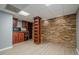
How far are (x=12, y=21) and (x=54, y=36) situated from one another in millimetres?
3034

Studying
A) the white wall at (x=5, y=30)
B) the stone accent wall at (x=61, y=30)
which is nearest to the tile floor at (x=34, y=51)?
the white wall at (x=5, y=30)

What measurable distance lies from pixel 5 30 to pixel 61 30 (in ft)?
9.55

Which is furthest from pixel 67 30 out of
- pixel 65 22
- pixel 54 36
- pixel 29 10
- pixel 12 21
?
pixel 12 21

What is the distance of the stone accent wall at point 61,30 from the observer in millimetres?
4660

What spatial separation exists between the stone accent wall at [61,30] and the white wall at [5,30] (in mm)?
2480

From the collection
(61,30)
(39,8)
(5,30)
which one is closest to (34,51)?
(5,30)

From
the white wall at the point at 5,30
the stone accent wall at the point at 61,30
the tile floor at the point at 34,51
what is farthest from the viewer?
the stone accent wall at the point at 61,30

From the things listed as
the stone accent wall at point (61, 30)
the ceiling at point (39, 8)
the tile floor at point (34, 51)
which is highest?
the ceiling at point (39, 8)

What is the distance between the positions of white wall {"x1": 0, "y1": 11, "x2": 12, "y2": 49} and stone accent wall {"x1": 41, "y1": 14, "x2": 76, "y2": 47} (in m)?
2.48

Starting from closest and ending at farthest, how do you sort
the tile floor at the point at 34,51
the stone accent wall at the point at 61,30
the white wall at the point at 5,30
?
the tile floor at the point at 34,51
the white wall at the point at 5,30
the stone accent wall at the point at 61,30

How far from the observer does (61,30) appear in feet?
16.3

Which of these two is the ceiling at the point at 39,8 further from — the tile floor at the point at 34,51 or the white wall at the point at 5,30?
the tile floor at the point at 34,51

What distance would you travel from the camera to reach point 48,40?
6.00 metres

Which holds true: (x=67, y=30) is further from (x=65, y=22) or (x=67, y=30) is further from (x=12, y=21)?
(x=12, y=21)
